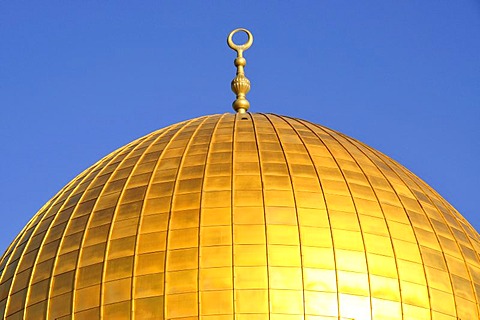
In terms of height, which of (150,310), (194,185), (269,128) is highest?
(269,128)

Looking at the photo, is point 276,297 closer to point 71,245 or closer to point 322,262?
point 322,262

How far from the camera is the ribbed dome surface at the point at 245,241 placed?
2848 centimetres

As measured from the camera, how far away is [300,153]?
3131cm

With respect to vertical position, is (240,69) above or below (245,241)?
above

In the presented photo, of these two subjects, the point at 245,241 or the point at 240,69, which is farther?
the point at 240,69

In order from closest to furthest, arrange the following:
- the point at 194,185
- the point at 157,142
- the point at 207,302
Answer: the point at 207,302 < the point at 194,185 < the point at 157,142

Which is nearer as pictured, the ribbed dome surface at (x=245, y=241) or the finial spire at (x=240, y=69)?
the ribbed dome surface at (x=245, y=241)

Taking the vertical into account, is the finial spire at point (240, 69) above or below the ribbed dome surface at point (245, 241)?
above

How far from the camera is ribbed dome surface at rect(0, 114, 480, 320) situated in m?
28.5

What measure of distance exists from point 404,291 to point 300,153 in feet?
12.0

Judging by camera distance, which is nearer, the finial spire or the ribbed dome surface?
the ribbed dome surface

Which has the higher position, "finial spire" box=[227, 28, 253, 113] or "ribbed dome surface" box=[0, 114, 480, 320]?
"finial spire" box=[227, 28, 253, 113]

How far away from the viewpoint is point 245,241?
94.9ft

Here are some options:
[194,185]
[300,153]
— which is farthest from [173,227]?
[300,153]
